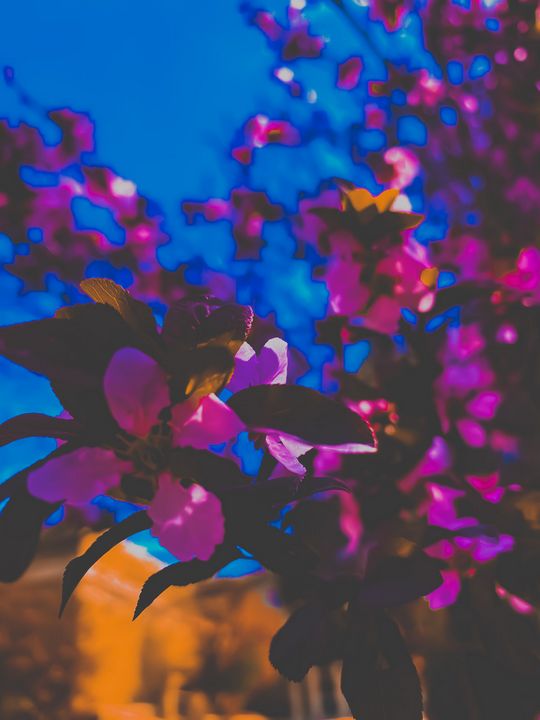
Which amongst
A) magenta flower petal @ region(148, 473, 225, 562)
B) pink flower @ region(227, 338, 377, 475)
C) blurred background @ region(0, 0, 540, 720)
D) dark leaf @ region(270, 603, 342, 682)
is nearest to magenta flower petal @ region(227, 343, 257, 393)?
pink flower @ region(227, 338, 377, 475)

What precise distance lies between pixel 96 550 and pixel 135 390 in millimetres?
123

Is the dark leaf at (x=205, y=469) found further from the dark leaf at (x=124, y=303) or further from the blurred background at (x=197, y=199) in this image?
the blurred background at (x=197, y=199)

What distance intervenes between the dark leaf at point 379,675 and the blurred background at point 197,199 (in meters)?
0.44

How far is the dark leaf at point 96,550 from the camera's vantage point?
0.42 metres

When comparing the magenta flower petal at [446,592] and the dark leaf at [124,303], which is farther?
the magenta flower petal at [446,592]

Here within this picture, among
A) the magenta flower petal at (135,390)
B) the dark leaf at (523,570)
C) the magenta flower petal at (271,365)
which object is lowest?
the dark leaf at (523,570)

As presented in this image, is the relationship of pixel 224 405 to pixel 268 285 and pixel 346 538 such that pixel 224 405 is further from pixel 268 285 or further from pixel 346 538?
pixel 268 285

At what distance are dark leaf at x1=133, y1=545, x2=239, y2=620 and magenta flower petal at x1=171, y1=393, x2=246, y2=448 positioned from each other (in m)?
0.08

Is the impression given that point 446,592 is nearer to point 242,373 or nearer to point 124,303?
point 242,373

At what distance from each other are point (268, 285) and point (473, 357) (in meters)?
0.55

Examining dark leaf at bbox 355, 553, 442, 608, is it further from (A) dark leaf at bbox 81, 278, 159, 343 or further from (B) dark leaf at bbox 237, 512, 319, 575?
(A) dark leaf at bbox 81, 278, 159, 343

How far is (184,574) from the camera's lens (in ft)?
1.46

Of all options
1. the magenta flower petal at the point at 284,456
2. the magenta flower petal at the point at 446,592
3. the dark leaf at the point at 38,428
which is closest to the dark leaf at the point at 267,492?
the magenta flower petal at the point at 284,456

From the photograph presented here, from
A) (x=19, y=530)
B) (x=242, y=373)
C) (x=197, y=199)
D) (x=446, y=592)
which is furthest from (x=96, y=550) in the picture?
(x=197, y=199)
